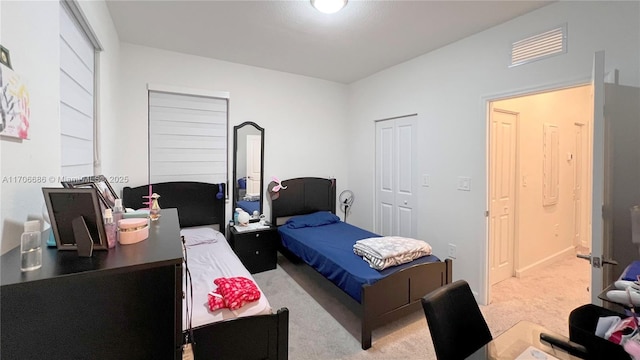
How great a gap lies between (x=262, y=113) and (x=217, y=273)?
2.34m

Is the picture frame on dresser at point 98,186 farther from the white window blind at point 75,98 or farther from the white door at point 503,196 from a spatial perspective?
the white door at point 503,196

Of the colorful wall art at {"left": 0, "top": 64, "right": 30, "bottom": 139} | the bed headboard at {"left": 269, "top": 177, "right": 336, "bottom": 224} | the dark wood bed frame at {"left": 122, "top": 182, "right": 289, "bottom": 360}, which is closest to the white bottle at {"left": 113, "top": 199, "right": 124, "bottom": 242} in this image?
the colorful wall art at {"left": 0, "top": 64, "right": 30, "bottom": 139}

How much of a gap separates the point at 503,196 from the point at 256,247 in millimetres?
3081

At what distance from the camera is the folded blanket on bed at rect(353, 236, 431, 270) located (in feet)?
7.64

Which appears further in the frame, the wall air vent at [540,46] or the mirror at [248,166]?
the mirror at [248,166]

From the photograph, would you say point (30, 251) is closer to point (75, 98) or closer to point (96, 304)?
point (96, 304)

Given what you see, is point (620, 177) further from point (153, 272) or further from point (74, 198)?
point (74, 198)

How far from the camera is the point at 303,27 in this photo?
2.64 meters

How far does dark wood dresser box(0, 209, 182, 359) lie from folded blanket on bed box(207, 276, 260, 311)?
0.81 metres

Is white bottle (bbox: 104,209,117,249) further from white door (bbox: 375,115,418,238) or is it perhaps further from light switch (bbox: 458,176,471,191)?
white door (bbox: 375,115,418,238)

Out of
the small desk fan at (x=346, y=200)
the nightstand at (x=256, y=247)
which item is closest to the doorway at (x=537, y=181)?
the small desk fan at (x=346, y=200)

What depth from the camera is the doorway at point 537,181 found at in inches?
127

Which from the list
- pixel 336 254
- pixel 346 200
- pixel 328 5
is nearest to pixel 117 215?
pixel 336 254

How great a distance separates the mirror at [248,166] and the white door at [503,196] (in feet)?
9.56
